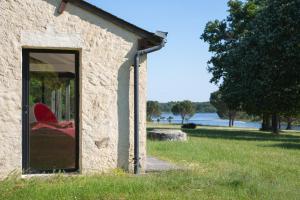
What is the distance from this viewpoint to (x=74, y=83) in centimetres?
999

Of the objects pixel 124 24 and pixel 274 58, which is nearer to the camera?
pixel 124 24

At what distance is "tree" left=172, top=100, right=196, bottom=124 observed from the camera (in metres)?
78.9

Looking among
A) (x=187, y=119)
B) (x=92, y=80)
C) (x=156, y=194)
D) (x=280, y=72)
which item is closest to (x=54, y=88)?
(x=92, y=80)

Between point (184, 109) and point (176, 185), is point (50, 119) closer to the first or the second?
point (176, 185)

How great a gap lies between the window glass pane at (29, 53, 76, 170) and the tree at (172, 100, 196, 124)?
68030mm

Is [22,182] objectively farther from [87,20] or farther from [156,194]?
[87,20]

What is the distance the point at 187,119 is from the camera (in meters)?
76.6

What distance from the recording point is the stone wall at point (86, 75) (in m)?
9.18

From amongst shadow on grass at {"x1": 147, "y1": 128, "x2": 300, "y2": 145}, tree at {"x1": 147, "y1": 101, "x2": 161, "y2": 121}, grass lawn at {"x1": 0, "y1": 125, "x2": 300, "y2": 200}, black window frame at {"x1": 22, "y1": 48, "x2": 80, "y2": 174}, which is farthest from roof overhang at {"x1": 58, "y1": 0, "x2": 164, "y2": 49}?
tree at {"x1": 147, "y1": 101, "x2": 161, "y2": 121}

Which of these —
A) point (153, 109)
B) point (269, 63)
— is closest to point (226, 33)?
point (269, 63)

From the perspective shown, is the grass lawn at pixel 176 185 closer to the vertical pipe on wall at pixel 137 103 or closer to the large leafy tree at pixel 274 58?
the vertical pipe on wall at pixel 137 103

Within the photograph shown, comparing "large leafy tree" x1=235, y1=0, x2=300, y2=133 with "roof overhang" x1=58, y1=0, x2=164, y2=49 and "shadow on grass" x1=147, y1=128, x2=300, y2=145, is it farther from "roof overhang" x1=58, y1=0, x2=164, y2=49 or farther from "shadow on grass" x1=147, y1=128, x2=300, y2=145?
"roof overhang" x1=58, y1=0, x2=164, y2=49

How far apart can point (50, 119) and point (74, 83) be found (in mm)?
1198

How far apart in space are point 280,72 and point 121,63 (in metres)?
19.9
